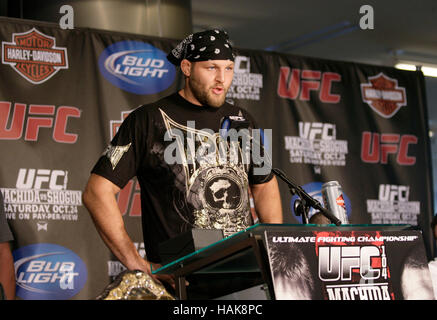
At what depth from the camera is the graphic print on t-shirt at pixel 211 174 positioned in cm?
232

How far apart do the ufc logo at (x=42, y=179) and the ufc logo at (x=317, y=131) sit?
1757mm

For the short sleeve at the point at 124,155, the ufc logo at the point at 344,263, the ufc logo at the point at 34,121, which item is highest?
the ufc logo at the point at 34,121

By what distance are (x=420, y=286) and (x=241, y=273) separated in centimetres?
46

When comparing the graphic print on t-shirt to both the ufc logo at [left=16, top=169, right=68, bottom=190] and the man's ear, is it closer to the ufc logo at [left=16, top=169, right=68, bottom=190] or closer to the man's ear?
the man's ear

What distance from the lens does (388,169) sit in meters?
4.92

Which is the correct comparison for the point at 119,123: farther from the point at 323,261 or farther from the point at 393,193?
the point at 323,261

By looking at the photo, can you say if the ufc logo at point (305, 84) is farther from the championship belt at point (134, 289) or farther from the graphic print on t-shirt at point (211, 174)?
the championship belt at point (134, 289)

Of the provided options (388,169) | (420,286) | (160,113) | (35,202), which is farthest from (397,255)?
(388,169)

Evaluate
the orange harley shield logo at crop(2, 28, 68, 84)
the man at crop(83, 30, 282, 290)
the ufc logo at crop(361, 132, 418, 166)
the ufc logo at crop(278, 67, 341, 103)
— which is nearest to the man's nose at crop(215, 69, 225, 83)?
the man at crop(83, 30, 282, 290)

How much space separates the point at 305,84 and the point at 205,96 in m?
2.39

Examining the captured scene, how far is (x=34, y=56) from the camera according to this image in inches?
155

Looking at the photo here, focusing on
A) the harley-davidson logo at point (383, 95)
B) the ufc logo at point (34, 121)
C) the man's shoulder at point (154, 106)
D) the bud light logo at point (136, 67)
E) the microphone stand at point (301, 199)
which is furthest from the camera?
the harley-davidson logo at point (383, 95)

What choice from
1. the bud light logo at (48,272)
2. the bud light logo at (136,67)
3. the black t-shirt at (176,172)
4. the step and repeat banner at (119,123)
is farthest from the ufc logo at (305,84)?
the black t-shirt at (176,172)

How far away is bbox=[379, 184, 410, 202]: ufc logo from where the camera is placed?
15.9 feet
